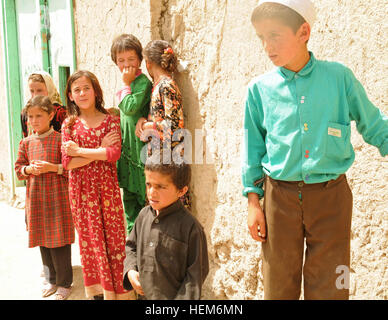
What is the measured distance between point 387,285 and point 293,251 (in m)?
0.55

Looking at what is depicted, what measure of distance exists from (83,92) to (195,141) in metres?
0.83

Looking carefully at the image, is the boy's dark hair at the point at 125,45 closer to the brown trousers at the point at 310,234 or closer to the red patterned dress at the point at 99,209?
the red patterned dress at the point at 99,209

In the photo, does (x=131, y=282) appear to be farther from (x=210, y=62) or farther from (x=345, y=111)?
(x=210, y=62)

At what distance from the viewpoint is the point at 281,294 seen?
1.81 metres

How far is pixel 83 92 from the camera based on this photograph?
294cm

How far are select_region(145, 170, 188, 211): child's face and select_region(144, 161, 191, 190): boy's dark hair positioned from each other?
14mm

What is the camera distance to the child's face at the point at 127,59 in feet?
9.83

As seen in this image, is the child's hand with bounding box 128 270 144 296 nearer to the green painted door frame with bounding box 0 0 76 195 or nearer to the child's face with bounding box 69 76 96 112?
the child's face with bounding box 69 76 96 112

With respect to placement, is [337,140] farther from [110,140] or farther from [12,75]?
[12,75]

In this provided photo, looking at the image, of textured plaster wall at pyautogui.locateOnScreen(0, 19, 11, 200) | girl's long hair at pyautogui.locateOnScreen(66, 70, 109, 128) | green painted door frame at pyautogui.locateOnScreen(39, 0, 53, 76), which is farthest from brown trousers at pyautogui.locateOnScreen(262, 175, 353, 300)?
textured plaster wall at pyautogui.locateOnScreen(0, 19, 11, 200)

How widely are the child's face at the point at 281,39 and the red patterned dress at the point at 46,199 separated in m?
2.16

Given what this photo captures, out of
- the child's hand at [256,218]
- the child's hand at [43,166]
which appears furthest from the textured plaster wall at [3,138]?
the child's hand at [256,218]

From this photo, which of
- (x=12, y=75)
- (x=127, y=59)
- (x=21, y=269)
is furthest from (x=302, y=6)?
(x=12, y=75)

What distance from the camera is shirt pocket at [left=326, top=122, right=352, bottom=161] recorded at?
1.67 m
